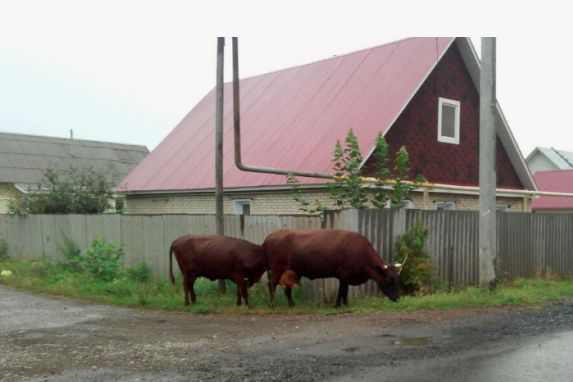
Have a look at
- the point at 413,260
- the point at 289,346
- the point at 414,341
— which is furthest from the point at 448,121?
the point at 289,346

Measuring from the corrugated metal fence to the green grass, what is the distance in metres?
0.61

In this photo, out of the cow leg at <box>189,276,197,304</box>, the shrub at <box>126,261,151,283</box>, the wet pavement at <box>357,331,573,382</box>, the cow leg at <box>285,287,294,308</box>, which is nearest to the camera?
the wet pavement at <box>357,331,573,382</box>

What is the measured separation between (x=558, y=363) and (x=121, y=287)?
30.0 feet

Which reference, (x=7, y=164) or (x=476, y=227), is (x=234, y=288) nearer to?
(x=476, y=227)

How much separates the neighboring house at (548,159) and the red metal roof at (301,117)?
31.8 meters

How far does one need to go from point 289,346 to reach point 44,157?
30360 millimetres

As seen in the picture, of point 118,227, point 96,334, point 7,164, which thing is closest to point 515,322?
point 96,334

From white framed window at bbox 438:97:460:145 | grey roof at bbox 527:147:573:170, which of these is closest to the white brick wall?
white framed window at bbox 438:97:460:145

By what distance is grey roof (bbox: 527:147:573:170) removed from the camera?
47.4m

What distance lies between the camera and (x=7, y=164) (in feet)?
105

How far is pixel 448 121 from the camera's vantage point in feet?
61.3

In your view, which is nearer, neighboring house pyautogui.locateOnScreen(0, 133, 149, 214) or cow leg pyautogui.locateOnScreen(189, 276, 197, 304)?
cow leg pyautogui.locateOnScreen(189, 276, 197, 304)

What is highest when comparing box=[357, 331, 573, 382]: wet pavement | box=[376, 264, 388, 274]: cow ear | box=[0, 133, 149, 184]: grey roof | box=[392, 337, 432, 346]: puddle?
box=[0, 133, 149, 184]: grey roof

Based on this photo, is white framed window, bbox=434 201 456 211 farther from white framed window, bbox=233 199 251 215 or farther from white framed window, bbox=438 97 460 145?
white framed window, bbox=233 199 251 215
